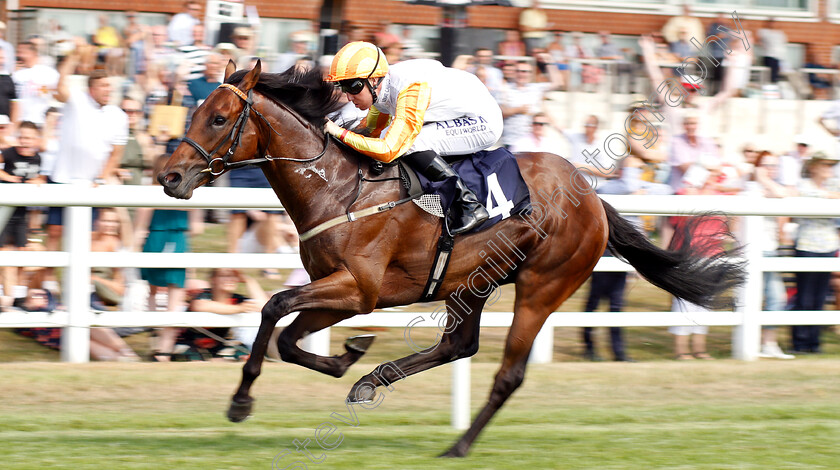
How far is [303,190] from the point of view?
15.4ft

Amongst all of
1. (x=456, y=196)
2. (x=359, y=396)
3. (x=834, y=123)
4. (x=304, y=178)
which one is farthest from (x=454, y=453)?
(x=834, y=123)

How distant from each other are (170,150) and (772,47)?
9390 mm

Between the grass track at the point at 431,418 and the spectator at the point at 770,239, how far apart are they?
0.36m

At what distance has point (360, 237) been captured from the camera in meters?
4.68

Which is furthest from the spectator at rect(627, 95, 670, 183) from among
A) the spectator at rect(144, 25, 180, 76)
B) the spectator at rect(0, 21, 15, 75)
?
the spectator at rect(0, 21, 15, 75)

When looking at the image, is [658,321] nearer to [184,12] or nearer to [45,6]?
[184,12]

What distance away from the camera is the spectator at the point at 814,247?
25.3 ft

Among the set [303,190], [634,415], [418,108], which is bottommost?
[634,415]

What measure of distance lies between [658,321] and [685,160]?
5.32 feet

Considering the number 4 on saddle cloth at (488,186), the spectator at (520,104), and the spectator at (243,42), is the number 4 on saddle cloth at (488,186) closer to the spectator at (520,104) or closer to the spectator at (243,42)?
the spectator at (520,104)

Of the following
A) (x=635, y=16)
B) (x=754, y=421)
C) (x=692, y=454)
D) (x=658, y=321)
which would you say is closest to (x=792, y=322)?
(x=658, y=321)

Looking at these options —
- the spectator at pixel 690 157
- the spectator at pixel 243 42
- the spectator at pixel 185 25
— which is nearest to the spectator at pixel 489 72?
the spectator at pixel 690 157

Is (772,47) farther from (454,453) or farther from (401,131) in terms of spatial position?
(454,453)

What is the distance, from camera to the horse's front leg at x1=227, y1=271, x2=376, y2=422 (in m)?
4.49
